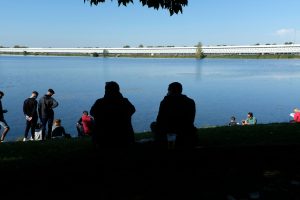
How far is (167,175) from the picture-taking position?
6219 millimetres

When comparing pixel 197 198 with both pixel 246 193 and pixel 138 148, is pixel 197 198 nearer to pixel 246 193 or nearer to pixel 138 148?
pixel 246 193

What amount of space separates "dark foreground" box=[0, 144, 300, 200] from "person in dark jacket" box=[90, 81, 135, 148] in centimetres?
28

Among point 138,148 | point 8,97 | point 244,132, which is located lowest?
point 8,97

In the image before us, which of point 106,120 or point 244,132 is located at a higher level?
point 106,120

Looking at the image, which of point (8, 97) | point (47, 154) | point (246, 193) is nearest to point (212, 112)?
point (8, 97)

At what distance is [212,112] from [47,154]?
87.6ft

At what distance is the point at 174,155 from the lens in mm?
6805

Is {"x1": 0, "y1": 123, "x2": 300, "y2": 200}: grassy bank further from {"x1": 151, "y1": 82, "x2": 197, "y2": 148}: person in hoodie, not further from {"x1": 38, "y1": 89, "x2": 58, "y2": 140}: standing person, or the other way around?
{"x1": 38, "y1": 89, "x2": 58, "y2": 140}: standing person

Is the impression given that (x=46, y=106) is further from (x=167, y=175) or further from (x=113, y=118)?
(x=167, y=175)

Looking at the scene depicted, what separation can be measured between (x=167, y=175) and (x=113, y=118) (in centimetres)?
156

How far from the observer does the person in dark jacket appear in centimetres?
731

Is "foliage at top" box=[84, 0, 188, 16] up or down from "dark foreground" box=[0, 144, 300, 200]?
up

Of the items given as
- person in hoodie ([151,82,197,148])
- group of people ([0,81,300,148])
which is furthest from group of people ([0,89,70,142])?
person in hoodie ([151,82,197,148])

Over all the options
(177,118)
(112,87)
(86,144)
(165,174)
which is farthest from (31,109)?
(165,174)
